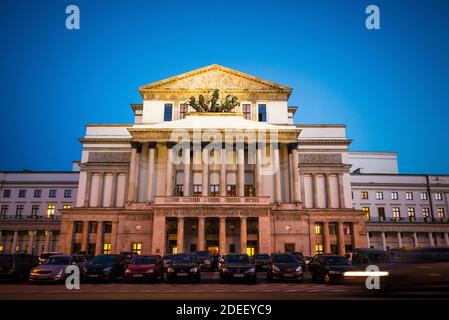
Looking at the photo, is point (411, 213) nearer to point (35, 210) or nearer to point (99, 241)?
point (99, 241)

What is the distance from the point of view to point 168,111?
5066 centimetres

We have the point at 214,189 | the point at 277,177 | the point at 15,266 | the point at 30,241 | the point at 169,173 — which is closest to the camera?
the point at 15,266

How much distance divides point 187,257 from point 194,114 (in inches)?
1158

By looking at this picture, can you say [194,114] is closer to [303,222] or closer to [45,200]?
[303,222]

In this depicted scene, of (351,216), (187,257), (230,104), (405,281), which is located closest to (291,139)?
(230,104)

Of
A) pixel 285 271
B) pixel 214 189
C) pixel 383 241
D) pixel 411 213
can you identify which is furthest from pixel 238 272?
pixel 411 213

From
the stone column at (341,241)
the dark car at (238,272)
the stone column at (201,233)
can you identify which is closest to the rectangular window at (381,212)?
the stone column at (341,241)

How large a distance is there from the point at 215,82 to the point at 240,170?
14854 millimetres

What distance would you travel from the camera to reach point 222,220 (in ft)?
127

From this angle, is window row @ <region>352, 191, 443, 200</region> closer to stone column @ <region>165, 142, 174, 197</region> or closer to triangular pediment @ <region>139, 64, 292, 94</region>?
triangular pediment @ <region>139, 64, 292, 94</region>

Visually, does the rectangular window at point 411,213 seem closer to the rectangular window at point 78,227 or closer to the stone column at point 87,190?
the stone column at point 87,190

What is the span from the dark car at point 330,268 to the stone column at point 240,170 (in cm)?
2387

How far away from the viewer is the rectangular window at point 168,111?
50.4m
